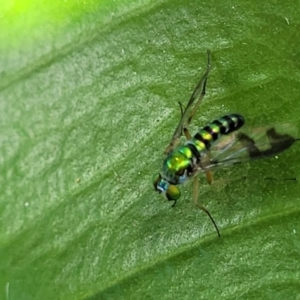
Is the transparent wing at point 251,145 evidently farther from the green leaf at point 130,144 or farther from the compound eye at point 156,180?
the compound eye at point 156,180

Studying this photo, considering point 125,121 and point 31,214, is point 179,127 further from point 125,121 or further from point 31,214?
point 31,214

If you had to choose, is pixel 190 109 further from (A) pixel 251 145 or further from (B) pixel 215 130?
(A) pixel 251 145

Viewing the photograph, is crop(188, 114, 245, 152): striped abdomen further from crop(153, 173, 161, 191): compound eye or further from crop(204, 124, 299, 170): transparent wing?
crop(153, 173, 161, 191): compound eye

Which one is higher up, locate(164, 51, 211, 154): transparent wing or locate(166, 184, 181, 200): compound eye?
locate(164, 51, 211, 154): transparent wing

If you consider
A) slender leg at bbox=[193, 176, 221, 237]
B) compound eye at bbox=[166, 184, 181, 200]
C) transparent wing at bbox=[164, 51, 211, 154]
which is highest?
transparent wing at bbox=[164, 51, 211, 154]

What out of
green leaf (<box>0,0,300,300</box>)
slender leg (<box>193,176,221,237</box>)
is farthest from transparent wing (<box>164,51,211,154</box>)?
slender leg (<box>193,176,221,237</box>)

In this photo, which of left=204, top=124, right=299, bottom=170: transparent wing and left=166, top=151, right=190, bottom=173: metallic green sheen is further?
left=166, top=151, right=190, bottom=173: metallic green sheen
